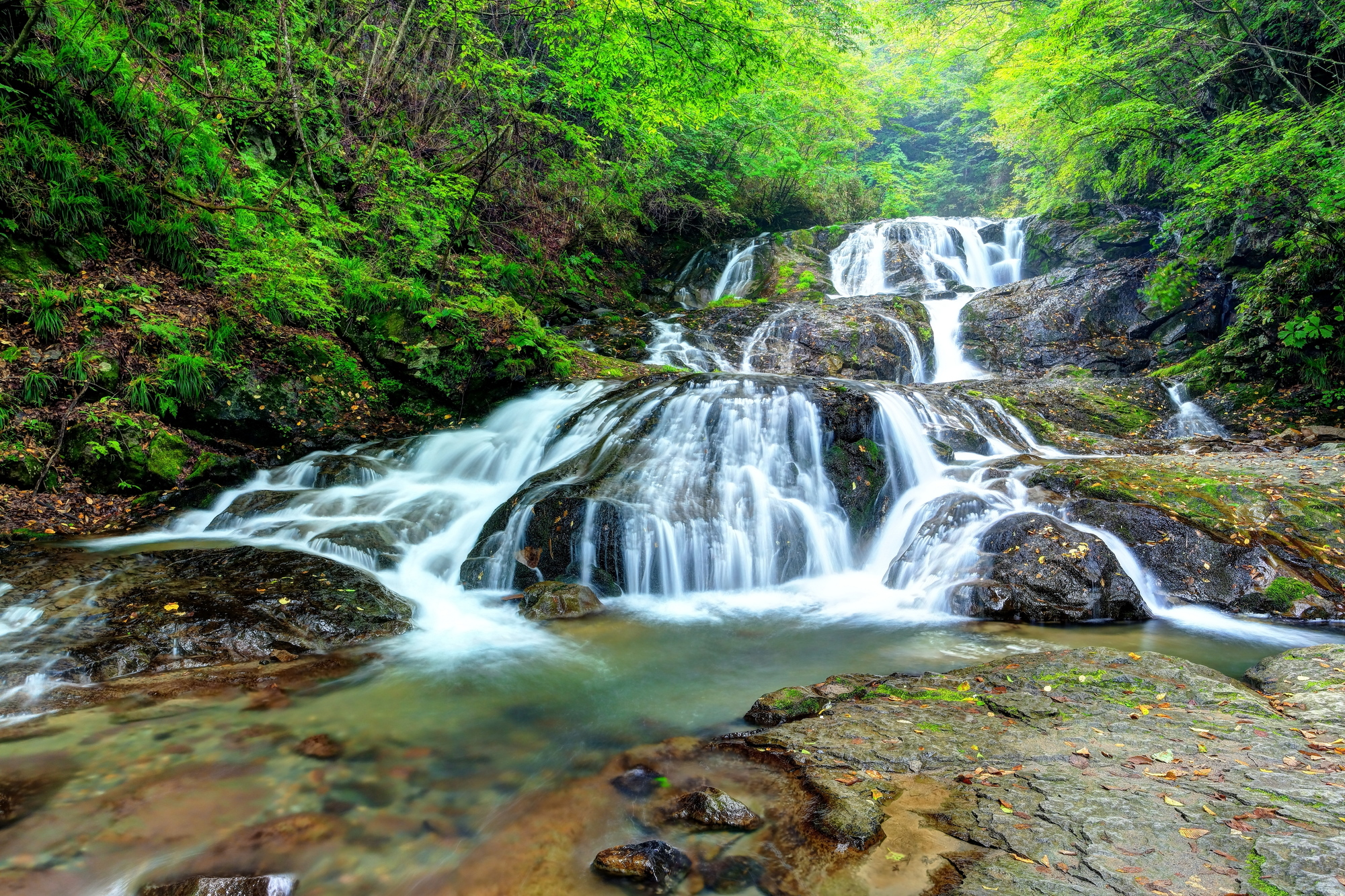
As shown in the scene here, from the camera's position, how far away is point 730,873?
230 cm

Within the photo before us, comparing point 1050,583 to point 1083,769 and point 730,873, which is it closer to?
point 1083,769

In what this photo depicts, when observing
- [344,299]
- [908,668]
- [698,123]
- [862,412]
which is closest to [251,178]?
[344,299]

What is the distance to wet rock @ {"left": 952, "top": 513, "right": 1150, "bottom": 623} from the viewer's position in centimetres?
553

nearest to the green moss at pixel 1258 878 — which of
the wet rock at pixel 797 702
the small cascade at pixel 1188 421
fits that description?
the wet rock at pixel 797 702

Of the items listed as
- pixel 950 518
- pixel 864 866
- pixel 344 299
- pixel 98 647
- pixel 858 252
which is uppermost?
pixel 858 252

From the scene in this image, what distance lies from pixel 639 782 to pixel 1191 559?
5960 mm

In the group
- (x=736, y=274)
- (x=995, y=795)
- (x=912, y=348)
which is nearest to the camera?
(x=995, y=795)

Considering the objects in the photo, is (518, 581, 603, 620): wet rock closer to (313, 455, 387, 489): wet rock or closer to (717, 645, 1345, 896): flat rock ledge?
(717, 645, 1345, 896): flat rock ledge

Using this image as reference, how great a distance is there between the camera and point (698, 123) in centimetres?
1229

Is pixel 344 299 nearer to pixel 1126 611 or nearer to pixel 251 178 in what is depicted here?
pixel 251 178

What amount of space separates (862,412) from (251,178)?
939 centimetres

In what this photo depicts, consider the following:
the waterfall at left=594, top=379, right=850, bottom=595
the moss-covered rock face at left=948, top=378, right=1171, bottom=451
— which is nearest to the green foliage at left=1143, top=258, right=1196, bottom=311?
the moss-covered rock face at left=948, top=378, right=1171, bottom=451

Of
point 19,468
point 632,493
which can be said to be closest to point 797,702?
point 632,493

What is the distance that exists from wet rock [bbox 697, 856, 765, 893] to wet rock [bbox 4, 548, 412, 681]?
147 inches
